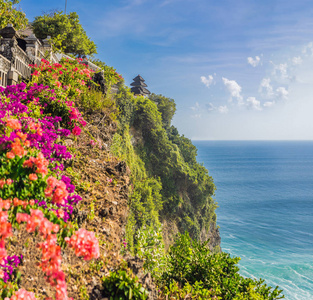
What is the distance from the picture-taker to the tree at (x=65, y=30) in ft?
73.4

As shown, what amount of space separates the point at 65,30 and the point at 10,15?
624 cm

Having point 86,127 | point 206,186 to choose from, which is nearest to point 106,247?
point 86,127

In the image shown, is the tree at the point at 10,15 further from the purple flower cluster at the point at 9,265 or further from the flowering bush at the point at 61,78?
the purple flower cluster at the point at 9,265

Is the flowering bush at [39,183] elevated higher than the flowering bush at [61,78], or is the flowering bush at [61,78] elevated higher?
the flowering bush at [61,78]

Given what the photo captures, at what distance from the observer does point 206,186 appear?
3616 cm

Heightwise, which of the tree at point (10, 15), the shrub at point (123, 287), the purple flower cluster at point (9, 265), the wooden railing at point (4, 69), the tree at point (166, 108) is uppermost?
the tree at point (10, 15)

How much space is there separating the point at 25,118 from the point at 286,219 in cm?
6465

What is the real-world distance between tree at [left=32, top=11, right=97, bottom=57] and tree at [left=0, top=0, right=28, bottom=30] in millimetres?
2326

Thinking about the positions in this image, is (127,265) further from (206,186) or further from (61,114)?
(206,186)

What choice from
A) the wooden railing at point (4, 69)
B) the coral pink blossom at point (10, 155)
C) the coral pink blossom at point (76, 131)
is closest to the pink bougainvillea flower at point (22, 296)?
the coral pink blossom at point (10, 155)

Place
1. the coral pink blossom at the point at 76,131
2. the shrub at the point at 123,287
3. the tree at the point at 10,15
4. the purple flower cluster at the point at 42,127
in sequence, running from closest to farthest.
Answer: the shrub at the point at 123,287 → the purple flower cluster at the point at 42,127 → the coral pink blossom at the point at 76,131 → the tree at the point at 10,15

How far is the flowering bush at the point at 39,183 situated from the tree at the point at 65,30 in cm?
1712

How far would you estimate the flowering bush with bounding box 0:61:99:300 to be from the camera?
10.0ft

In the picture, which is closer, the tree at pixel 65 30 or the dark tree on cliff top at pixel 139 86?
the tree at pixel 65 30
